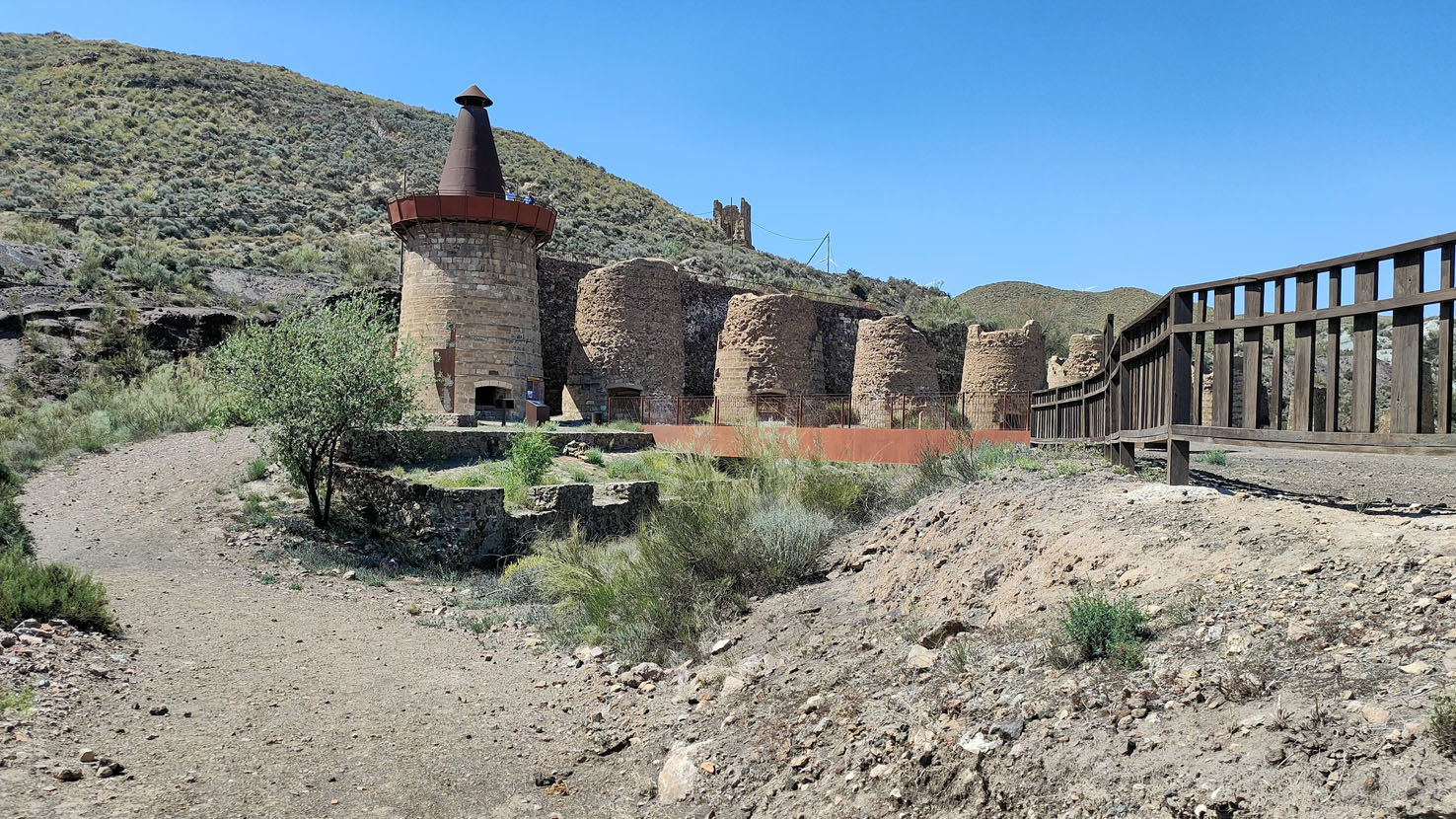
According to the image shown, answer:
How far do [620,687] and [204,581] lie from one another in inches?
266

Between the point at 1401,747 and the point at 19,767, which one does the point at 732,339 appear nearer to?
the point at 19,767

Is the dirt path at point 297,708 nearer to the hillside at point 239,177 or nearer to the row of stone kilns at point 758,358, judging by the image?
the row of stone kilns at point 758,358

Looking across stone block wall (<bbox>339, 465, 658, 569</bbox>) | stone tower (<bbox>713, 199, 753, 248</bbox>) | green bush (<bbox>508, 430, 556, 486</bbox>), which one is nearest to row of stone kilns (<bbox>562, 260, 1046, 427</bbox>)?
green bush (<bbox>508, 430, 556, 486</bbox>)

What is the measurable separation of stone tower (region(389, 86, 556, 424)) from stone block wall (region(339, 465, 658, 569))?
6.78 m

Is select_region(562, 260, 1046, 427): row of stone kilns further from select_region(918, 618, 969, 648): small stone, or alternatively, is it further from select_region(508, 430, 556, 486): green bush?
select_region(918, 618, 969, 648): small stone

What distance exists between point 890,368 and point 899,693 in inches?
694

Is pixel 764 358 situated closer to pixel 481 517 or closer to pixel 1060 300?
pixel 481 517

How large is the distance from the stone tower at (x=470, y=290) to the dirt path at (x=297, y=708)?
941 centimetres

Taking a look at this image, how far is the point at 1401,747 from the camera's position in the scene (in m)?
2.66

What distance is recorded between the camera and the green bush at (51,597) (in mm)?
7227

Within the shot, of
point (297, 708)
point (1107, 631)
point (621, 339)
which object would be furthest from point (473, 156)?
point (1107, 631)

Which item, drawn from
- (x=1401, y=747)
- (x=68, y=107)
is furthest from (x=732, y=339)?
(x=68, y=107)

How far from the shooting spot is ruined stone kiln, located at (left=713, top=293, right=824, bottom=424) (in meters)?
21.9

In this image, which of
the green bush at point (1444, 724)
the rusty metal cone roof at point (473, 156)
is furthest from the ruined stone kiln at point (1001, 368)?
the green bush at point (1444, 724)
